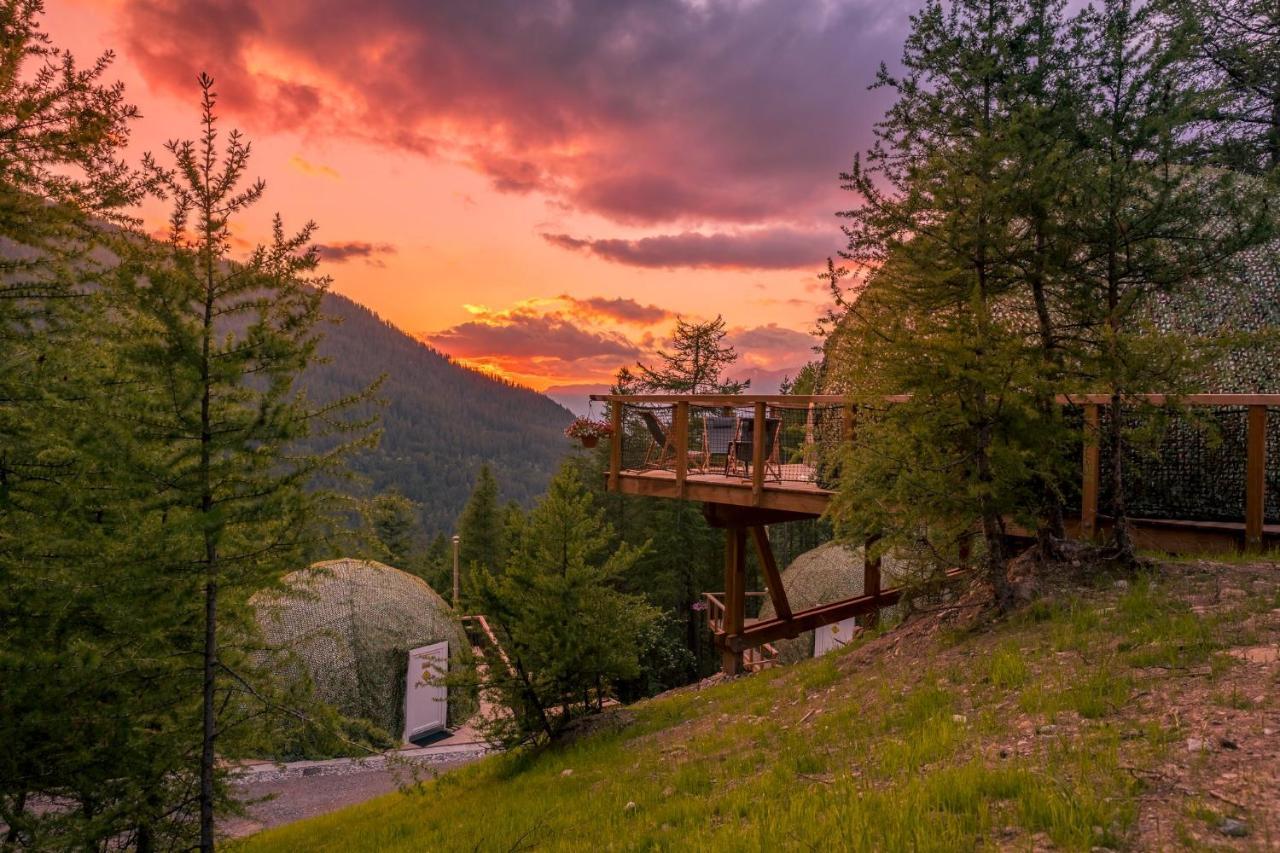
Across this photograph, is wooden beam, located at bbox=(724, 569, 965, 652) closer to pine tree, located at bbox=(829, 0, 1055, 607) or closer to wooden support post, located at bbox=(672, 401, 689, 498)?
wooden support post, located at bbox=(672, 401, 689, 498)

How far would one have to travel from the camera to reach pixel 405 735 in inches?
671

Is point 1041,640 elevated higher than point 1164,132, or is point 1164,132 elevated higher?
point 1164,132

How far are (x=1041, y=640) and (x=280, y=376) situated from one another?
6611 mm

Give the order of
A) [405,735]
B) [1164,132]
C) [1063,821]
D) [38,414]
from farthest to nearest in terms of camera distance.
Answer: [405,735] → [1164,132] → [38,414] → [1063,821]

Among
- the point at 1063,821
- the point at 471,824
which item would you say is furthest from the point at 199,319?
the point at 1063,821

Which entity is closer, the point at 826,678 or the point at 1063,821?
the point at 1063,821

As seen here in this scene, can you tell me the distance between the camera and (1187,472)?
8070 millimetres

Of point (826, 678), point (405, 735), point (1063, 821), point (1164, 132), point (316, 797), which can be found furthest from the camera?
point (405, 735)

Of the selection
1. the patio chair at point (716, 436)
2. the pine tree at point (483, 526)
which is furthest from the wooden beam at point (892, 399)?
the pine tree at point (483, 526)

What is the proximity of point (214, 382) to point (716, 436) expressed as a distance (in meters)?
9.79

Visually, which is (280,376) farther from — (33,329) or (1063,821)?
(1063,821)

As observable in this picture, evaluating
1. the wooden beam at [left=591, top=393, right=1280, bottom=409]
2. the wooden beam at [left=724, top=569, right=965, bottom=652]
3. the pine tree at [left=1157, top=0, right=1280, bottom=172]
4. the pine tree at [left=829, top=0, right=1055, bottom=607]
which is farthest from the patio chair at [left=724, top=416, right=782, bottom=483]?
the pine tree at [left=1157, top=0, right=1280, bottom=172]

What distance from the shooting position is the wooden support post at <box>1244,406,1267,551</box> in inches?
272

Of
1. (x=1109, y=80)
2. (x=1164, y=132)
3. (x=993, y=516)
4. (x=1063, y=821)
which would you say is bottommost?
(x=1063, y=821)
